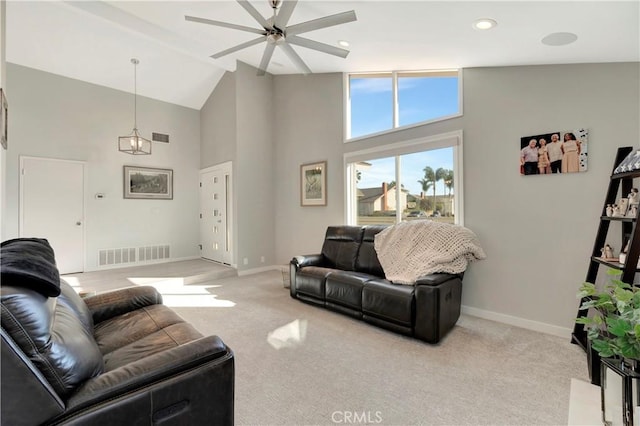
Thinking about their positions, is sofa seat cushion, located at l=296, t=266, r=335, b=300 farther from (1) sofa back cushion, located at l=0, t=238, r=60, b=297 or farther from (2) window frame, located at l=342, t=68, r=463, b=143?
(1) sofa back cushion, located at l=0, t=238, r=60, b=297

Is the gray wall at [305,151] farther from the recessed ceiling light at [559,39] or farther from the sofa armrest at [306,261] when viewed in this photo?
the recessed ceiling light at [559,39]

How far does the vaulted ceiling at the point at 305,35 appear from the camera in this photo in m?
2.37

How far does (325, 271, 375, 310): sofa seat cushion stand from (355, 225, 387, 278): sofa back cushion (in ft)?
1.38

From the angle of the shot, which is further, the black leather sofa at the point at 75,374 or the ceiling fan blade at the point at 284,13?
the ceiling fan blade at the point at 284,13

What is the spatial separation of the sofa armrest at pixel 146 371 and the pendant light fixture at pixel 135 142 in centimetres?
453

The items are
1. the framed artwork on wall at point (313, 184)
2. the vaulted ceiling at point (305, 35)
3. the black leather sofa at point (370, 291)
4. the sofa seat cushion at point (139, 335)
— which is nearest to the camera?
the sofa seat cushion at point (139, 335)

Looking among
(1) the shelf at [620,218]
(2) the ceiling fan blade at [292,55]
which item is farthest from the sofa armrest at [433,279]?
(2) the ceiling fan blade at [292,55]

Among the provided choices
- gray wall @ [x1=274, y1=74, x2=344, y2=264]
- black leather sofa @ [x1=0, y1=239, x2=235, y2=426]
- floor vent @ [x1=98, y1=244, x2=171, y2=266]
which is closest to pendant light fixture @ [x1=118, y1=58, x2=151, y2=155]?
floor vent @ [x1=98, y1=244, x2=171, y2=266]

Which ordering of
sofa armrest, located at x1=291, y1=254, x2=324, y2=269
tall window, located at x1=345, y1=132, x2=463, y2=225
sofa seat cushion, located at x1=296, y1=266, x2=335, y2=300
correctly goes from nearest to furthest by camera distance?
sofa seat cushion, located at x1=296, y1=266, x2=335, y2=300
tall window, located at x1=345, y1=132, x2=463, y2=225
sofa armrest, located at x1=291, y1=254, x2=324, y2=269

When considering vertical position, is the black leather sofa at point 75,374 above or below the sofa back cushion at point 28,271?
Result: below

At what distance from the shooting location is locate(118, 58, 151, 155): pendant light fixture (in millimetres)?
4848

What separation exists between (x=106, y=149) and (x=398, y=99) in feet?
17.3

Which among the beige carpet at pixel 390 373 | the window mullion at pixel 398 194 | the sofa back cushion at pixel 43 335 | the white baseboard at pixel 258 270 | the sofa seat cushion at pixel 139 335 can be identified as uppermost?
the window mullion at pixel 398 194

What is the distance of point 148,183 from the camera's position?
6.13 metres
